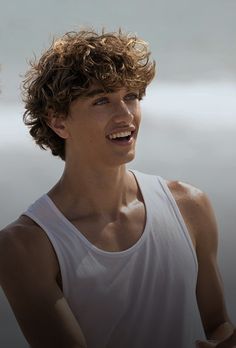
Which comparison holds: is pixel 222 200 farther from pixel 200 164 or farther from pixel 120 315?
pixel 120 315

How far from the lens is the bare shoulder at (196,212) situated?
95 centimetres

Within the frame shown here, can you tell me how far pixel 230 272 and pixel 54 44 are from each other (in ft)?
1.54

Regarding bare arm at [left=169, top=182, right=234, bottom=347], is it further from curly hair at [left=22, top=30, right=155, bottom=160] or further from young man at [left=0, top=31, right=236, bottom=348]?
curly hair at [left=22, top=30, right=155, bottom=160]

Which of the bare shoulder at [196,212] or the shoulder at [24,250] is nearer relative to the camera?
the shoulder at [24,250]

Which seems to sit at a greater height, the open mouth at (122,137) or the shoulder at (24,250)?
the open mouth at (122,137)

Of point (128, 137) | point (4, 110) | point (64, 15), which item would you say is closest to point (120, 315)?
point (128, 137)

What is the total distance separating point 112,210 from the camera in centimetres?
93

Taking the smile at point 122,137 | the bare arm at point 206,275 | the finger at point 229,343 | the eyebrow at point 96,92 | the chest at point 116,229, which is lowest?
the finger at point 229,343

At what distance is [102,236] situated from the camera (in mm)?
897

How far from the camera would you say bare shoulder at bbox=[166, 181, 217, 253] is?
3.11 ft

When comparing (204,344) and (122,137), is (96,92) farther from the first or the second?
(204,344)

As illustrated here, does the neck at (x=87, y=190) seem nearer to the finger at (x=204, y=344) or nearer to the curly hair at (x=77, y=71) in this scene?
the curly hair at (x=77, y=71)

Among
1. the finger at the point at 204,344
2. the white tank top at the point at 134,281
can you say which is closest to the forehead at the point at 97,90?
the white tank top at the point at 134,281

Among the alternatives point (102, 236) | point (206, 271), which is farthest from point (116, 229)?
point (206, 271)
